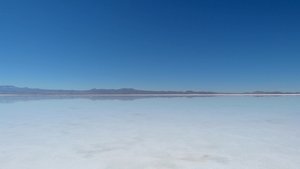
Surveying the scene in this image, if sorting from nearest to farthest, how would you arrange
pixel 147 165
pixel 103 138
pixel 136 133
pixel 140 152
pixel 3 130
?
pixel 147 165 → pixel 140 152 → pixel 103 138 → pixel 136 133 → pixel 3 130

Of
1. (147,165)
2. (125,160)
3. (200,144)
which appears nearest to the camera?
(147,165)

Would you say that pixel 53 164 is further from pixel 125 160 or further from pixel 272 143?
pixel 272 143

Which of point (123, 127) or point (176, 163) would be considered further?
point (123, 127)

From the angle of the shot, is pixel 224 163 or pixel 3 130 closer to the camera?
pixel 224 163

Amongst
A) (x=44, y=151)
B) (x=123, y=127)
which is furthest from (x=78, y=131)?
(x=44, y=151)

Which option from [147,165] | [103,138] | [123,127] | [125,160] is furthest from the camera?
[123,127]

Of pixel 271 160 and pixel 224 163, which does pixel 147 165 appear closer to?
pixel 224 163

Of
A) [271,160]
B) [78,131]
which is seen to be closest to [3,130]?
[78,131]

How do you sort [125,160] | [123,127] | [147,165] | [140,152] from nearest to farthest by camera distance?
[147,165], [125,160], [140,152], [123,127]
